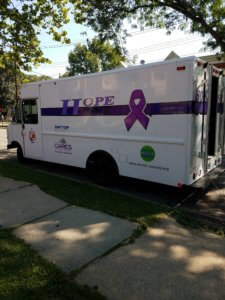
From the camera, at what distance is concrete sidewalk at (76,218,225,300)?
2.64 meters

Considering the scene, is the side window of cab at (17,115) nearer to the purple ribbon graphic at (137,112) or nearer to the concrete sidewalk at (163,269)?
the purple ribbon graphic at (137,112)

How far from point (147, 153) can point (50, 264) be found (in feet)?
10.1

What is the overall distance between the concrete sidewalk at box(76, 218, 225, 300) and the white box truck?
1572mm

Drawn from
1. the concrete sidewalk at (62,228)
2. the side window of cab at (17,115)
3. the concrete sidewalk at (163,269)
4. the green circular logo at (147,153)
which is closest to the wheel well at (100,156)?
the green circular logo at (147,153)

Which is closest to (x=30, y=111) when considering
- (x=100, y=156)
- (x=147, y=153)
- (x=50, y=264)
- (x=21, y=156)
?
(x=21, y=156)

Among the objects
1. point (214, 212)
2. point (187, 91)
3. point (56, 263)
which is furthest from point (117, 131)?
point (56, 263)

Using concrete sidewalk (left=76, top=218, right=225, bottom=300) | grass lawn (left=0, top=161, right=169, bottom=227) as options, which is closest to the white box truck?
grass lawn (left=0, top=161, right=169, bottom=227)

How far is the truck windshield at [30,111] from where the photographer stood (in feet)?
26.2

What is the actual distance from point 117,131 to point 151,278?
11.8 feet

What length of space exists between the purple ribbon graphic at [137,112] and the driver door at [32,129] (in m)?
3.46

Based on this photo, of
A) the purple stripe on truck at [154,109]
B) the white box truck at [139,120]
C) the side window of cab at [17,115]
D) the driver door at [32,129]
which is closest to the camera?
the purple stripe on truck at [154,109]

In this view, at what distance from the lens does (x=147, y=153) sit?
5.43 metres

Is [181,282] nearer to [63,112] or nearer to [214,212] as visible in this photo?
[214,212]

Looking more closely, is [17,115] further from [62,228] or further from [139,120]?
[62,228]
